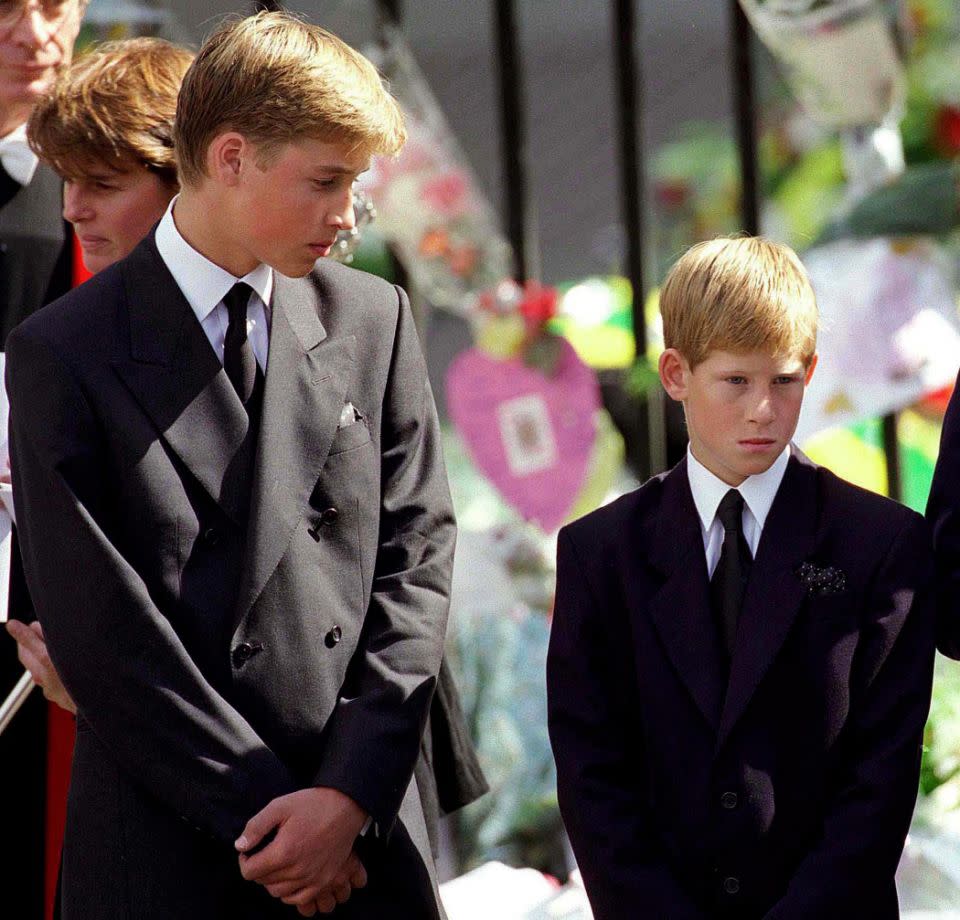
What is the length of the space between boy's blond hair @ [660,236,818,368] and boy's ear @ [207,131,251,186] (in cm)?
60

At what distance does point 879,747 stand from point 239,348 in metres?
0.92

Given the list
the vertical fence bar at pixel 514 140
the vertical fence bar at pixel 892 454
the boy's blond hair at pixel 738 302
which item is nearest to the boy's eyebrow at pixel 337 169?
the boy's blond hair at pixel 738 302

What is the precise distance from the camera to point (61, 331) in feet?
6.64

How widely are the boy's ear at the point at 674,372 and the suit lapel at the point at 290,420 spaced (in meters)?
0.42

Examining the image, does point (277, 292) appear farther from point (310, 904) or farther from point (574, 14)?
point (574, 14)

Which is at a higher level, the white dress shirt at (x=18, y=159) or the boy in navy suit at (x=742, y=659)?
the white dress shirt at (x=18, y=159)

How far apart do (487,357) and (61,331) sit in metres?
2.10

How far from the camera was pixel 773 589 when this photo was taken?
2102 millimetres

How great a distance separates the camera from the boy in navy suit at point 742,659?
2.05m

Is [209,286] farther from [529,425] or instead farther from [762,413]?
[529,425]

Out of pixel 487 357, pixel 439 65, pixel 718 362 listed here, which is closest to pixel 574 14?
pixel 439 65

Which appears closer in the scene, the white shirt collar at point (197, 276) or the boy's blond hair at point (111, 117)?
the white shirt collar at point (197, 276)

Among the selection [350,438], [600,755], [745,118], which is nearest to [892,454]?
[745,118]

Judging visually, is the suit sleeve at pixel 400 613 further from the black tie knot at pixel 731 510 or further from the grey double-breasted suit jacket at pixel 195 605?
the black tie knot at pixel 731 510
